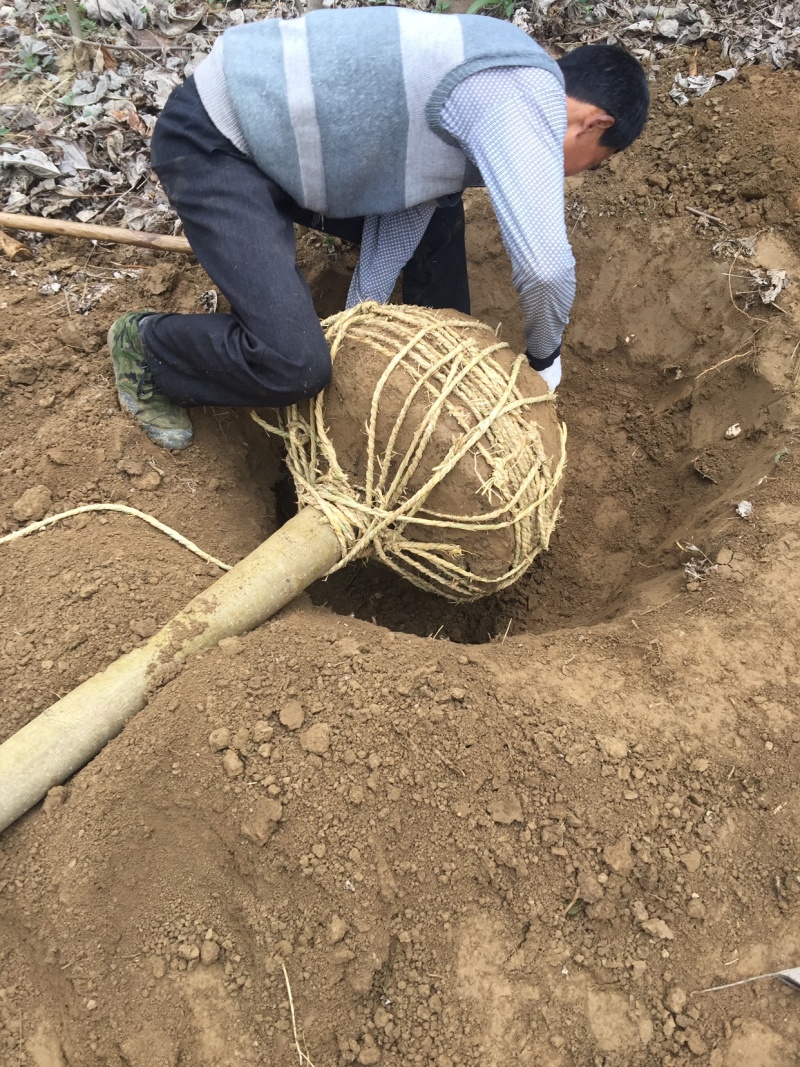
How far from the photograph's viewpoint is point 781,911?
5.12 feet

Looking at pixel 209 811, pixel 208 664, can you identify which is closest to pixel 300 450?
pixel 208 664

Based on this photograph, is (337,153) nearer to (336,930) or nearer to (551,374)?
(551,374)

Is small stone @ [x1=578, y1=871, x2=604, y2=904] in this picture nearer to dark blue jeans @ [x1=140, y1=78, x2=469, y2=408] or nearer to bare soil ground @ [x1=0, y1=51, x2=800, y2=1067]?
bare soil ground @ [x1=0, y1=51, x2=800, y2=1067]

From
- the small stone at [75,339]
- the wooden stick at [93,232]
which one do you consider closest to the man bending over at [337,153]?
the small stone at [75,339]

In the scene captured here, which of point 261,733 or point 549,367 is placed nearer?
point 261,733

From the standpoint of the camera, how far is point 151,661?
5.85 ft

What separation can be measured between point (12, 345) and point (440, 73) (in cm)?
Result: 164

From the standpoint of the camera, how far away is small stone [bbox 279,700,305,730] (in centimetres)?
167

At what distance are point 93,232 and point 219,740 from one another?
205cm

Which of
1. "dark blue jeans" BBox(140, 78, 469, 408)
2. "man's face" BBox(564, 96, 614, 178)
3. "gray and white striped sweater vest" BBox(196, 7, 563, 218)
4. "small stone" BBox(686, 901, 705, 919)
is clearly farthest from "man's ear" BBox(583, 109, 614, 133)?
"small stone" BBox(686, 901, 705, 919)

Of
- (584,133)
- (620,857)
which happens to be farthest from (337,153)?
(620,857)

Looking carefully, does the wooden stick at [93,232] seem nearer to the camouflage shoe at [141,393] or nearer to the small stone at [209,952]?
the camouflage shoe at [141,393]

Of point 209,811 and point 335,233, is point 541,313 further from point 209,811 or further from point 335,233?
point 209,811

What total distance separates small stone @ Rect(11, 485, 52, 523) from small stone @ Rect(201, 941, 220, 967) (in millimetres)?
1252
